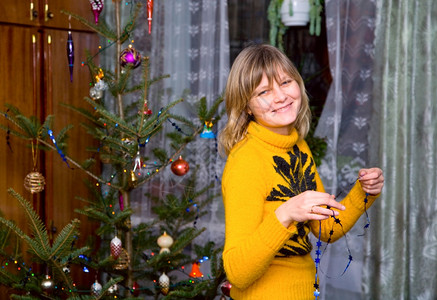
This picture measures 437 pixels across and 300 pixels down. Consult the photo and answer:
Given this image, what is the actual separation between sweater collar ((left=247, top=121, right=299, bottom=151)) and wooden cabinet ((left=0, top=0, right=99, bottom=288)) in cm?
153

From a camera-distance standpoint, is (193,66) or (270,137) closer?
(270,137)

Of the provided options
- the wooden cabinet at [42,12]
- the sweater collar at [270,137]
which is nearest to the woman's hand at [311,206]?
the sweater collar at [270,137]

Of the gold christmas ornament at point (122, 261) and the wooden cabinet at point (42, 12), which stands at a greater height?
the wooden cabinet at point (42, 12)

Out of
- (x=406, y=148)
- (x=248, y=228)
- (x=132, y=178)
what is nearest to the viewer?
(x=248, y=228)

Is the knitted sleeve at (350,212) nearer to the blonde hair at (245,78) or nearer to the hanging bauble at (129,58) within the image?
the blonde hair at (245,78)

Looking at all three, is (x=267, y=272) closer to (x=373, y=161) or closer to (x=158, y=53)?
(x=373, y=161)

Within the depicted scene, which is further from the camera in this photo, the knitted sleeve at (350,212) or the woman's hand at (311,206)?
the knitted sleeve at (350,212)

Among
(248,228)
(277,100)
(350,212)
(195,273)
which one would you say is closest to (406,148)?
(195,273)

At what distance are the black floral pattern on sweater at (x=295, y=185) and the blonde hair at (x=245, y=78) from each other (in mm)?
147

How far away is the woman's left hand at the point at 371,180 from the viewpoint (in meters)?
1.63

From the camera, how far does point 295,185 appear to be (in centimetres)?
160

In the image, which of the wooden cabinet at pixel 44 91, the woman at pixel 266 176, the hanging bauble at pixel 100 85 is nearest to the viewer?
the woman at pixel 266 176

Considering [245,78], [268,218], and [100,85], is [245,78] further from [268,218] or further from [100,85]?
[100,85]

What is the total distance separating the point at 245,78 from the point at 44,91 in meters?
1.81
